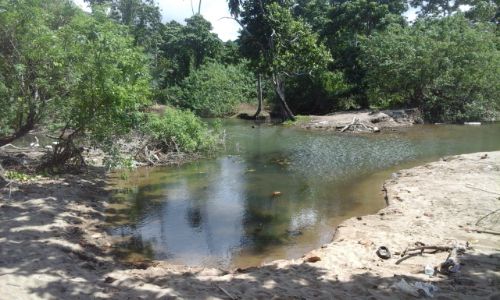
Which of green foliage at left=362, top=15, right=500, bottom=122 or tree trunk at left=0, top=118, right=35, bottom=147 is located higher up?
green foliage at left=362, top=15, right=500, bottom=122

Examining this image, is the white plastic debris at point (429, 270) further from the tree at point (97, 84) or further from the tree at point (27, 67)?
the tree at point (27, 67)

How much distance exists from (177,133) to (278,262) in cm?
1066

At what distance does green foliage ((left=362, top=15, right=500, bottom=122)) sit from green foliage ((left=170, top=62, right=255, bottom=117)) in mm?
14177

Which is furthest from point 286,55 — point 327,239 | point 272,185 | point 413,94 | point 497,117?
point 327,239

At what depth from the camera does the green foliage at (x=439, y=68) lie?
2912 centimetres

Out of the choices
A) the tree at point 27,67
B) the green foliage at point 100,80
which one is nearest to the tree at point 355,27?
the green foliage at point 100,80

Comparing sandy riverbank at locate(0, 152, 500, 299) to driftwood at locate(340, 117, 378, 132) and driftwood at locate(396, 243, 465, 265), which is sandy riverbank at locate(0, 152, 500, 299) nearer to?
driftwood at locate(396, 243, 465, 265)

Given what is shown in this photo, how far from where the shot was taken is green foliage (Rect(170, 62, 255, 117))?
4075cm

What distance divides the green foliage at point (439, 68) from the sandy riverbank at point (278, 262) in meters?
19.7

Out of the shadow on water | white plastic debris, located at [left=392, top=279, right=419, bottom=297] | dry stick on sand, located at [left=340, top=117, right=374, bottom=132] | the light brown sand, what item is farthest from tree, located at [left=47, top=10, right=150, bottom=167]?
the light brown sand

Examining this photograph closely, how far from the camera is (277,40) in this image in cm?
3061

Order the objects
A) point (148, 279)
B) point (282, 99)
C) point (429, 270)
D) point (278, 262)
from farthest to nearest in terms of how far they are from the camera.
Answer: point (282, 99), point (278, 262), point (148, 279), point (429, 270)

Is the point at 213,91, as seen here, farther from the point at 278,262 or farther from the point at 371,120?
the point at 278,262

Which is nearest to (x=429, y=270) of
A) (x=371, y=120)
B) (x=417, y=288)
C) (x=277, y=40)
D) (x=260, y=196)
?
(x=417, y=288)
